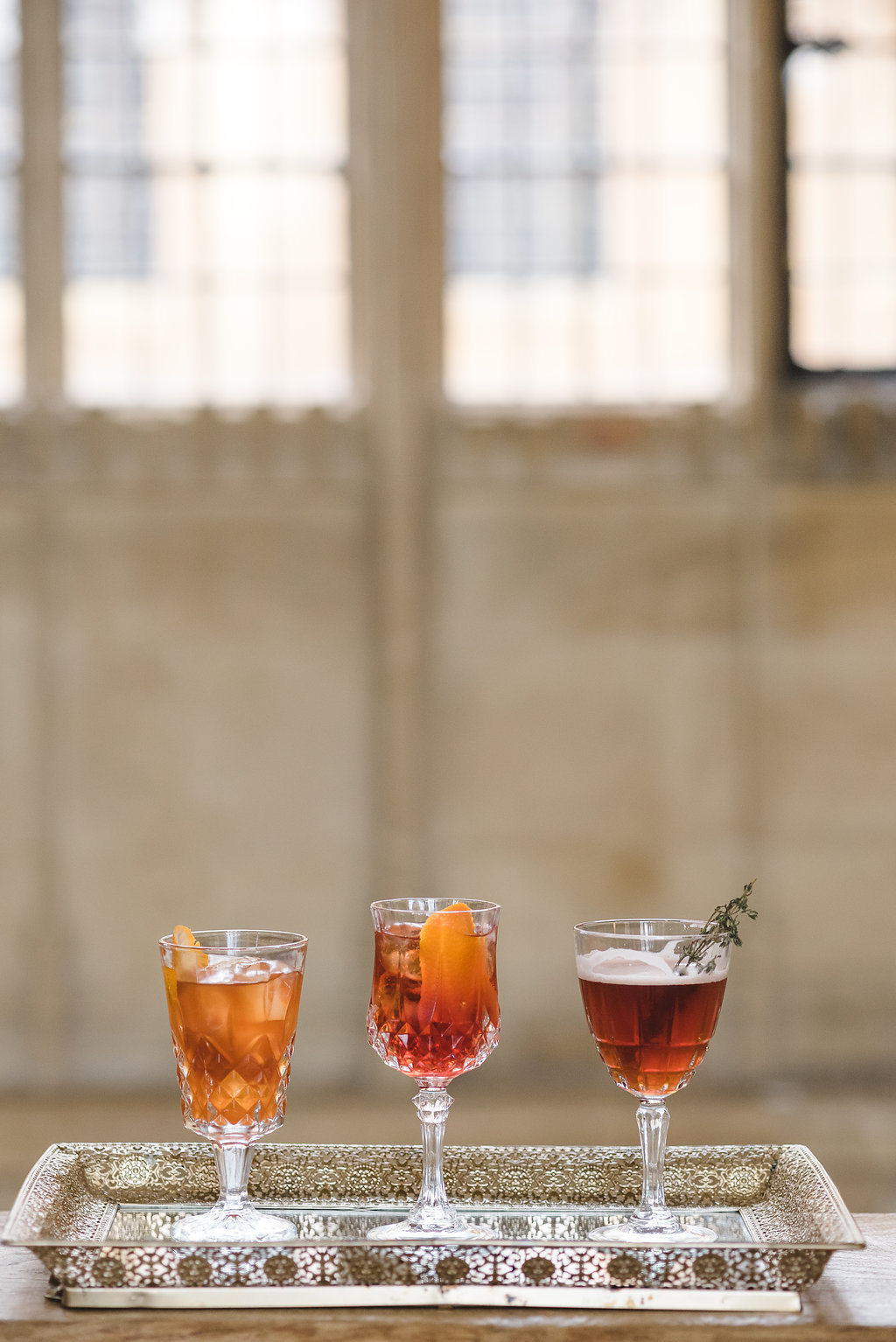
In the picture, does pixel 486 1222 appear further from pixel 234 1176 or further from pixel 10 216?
pixel 10 216

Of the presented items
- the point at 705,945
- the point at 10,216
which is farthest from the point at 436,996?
the point at 10,216

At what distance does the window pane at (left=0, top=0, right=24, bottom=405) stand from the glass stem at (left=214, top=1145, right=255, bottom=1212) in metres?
3.86

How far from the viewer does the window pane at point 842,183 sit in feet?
15.6

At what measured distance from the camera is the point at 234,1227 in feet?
3.76

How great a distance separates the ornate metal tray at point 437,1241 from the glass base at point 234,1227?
2cm

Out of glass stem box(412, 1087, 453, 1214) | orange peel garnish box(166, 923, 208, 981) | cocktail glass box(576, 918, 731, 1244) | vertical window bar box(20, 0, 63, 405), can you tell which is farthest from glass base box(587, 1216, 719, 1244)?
vertical window bar box(20, 0, 63, 405)

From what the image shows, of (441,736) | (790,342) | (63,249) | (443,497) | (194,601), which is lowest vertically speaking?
(441,736)

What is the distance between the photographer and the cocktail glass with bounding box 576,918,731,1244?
1194 mm

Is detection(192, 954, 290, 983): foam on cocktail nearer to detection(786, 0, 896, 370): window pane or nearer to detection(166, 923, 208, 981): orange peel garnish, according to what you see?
detection(166, 923, 208, 981): orange peel garnish

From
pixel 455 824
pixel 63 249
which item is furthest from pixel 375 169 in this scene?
pixel 455 824

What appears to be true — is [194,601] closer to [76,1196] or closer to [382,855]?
[382,855]

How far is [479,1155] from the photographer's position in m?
1.29

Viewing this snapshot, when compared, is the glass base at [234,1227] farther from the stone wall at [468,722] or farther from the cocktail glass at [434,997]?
the stone wall at [468,722]

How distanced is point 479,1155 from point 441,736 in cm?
340
